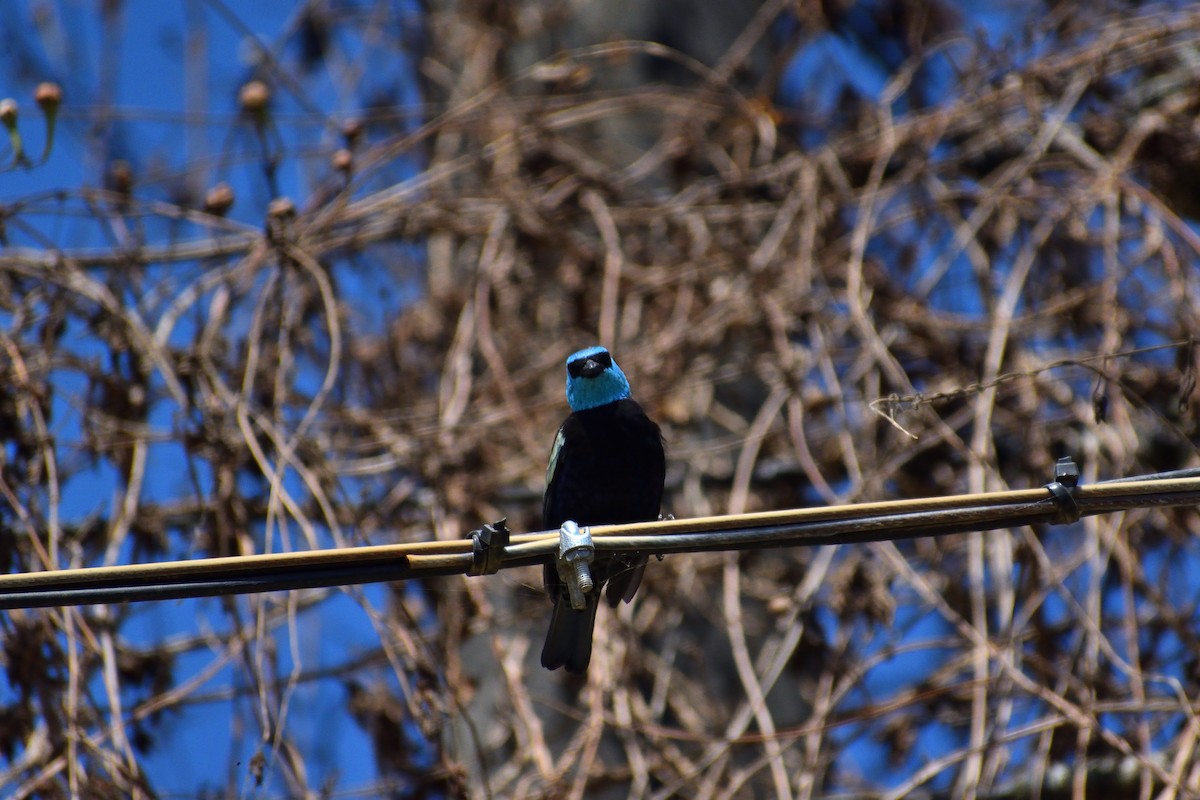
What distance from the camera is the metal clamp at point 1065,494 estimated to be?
2.36 meters

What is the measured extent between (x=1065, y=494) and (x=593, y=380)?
75.8 inches

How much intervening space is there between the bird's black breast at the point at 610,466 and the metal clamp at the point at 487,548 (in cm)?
157

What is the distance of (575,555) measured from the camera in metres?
2.40

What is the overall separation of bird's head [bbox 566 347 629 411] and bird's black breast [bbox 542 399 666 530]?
70 millimetres

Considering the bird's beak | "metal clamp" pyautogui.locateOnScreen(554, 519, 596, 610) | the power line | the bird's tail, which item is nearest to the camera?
the power line

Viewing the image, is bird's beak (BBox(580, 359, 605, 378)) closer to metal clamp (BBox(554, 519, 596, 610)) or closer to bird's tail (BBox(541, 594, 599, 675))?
bird's tail (BBox(541, 594, 599, 675))

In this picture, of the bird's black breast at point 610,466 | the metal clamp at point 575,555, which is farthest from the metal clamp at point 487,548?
the bird's black breast at point 610,466

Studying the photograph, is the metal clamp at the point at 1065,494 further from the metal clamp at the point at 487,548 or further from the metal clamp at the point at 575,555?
the metal clamp at the point at 487,548

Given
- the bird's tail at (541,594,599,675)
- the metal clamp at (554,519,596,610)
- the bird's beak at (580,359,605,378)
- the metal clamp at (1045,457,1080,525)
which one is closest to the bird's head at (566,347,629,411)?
the bird's beak at (580,359,605,378)

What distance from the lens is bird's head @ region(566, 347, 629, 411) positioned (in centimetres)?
406

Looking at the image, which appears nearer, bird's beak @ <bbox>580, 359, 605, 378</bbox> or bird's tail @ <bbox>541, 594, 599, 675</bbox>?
bird's tail @ <bbox>541, 594, 599, 675</bbox>

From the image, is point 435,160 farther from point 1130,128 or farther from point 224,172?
point 1130,128

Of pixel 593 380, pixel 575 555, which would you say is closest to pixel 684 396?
pixel 593 380

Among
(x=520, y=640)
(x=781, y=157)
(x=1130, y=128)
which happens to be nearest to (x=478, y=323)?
(x=520, y=640)
